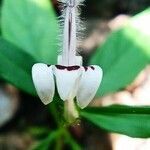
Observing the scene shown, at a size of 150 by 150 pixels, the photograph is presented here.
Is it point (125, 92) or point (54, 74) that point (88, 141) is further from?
point (54, 74)

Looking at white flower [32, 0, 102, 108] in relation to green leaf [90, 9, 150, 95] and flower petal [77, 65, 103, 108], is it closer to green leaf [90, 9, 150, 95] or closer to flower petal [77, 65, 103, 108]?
flower petal [77, 65, 103, 108]

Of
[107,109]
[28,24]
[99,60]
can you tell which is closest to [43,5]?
[28,24]

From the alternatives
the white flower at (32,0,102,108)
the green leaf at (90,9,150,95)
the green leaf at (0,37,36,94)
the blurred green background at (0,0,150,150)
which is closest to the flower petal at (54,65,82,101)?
the white flower at (32,0,102,108)

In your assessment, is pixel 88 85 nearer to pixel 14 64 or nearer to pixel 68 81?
pixel 68 81

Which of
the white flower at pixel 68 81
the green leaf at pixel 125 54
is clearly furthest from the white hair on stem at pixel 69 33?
the green leaf at pixel 125 54

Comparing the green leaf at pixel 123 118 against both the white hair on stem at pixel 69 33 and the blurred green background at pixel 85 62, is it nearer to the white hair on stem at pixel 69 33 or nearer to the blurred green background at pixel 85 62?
the blurred green background at pixel 85 62

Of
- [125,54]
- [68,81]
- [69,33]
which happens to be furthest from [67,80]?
[125,54]
